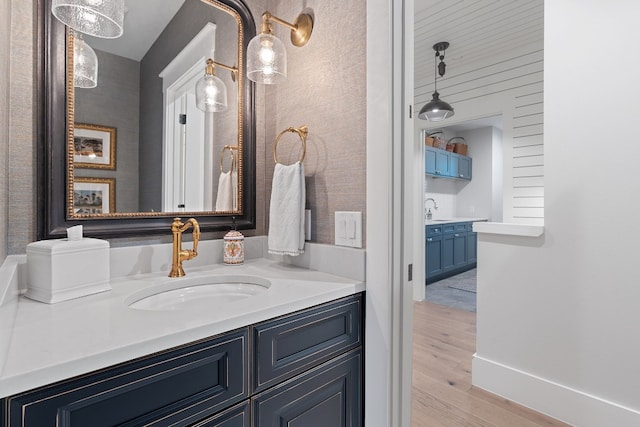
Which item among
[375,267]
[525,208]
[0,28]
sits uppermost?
[0,28]

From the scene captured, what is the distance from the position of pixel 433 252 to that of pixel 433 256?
0.19ft

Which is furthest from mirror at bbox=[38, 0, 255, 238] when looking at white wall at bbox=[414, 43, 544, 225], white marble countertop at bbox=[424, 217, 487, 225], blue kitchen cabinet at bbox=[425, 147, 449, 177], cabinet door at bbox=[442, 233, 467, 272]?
cabinet door at bbox=[442, 233, 467, 272]

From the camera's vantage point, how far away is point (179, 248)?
3.98 ft

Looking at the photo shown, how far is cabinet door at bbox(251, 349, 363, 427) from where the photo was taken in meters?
0.87

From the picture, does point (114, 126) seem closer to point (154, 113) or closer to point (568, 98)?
point (154, 113)

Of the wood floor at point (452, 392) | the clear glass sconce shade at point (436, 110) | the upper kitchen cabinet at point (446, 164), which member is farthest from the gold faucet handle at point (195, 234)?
the upper kitchen cabinet at point (446, 164)

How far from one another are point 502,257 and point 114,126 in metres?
2.10

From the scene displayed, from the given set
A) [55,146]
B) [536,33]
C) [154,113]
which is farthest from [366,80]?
[536,33]

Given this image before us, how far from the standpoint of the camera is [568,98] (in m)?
1.73

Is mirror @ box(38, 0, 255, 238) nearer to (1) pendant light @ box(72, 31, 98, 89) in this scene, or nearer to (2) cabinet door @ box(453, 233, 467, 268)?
(1) pendant light @ box(72, 31, 98, 89)

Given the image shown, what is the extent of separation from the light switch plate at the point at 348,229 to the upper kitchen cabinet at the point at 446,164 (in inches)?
146

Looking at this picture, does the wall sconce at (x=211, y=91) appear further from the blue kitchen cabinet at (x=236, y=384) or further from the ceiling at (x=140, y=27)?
the blue kitchen cabinet at (x=236, y=384)

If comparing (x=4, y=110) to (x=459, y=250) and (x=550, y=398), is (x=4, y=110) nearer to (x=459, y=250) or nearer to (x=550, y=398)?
(x=550, y=398)

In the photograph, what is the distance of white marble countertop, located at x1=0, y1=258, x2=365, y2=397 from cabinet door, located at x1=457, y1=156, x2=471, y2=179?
5431 mm
